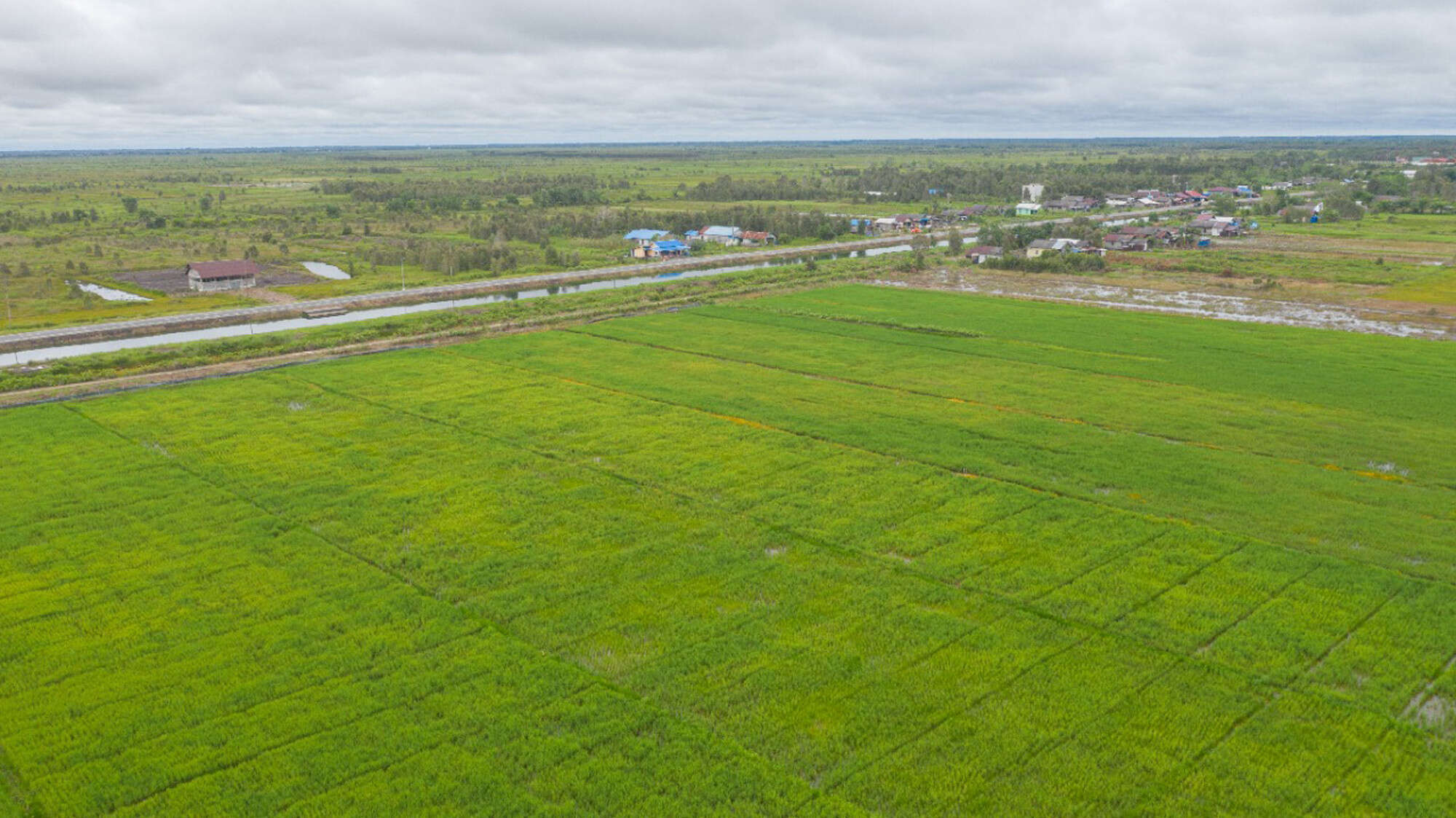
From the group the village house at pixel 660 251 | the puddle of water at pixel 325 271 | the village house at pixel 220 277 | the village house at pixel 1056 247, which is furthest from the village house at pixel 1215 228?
the village house at pixel 220 277

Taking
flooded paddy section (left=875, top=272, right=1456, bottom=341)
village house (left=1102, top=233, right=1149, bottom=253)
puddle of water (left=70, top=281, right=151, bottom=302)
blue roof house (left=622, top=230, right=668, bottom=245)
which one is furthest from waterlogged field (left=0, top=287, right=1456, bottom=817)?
blue roof house (left=622, top=230, right=668, bottom=245)

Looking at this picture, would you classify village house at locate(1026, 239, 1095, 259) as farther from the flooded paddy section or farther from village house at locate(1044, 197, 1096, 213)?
village house at locate(1044, 197, 1096, 213)

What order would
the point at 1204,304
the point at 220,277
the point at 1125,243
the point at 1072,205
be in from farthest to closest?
the point at 1072,205, the point at 1125,243, the point at 220,277, the point at 1204,304

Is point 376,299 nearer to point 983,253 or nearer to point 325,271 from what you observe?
point 325,271

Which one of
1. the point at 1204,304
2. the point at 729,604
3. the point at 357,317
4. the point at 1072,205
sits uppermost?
the point at 1072,205

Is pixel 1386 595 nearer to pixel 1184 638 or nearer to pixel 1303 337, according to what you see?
pixel 1184 638

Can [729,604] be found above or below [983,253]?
below

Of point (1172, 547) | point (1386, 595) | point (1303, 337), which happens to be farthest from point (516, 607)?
point (1303, 337)

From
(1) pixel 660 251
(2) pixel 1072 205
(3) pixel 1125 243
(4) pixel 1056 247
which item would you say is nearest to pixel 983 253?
(4) pixel 1056 247
